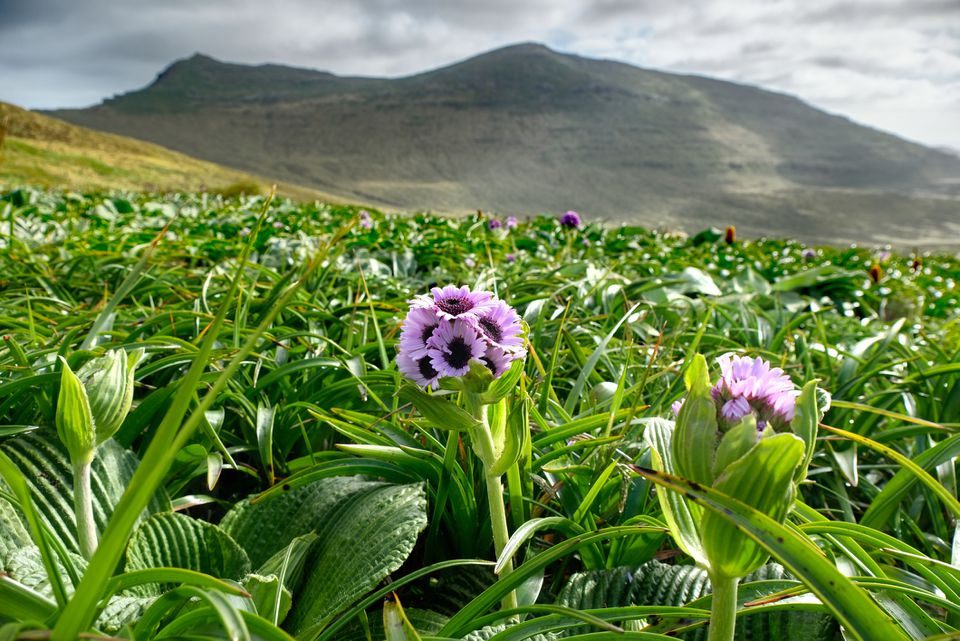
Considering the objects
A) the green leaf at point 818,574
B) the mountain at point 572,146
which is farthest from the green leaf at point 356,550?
the mountain at point 572,146

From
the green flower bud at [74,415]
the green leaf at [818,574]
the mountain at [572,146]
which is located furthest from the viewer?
the mountain at [572,146]

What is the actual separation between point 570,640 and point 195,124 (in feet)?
287

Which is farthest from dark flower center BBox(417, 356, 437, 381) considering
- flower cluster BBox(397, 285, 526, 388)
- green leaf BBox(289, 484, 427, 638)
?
green leaf BBox(289, 484, 427, 638)

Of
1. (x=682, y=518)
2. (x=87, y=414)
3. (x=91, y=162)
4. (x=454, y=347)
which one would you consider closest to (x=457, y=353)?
(x=454, y=347)

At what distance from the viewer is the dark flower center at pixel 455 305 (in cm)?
82

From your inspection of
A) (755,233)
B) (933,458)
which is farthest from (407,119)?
(933,458)

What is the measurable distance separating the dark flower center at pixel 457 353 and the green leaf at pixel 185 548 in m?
0.42

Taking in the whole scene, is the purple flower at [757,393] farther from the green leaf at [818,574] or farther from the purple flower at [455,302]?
the purple flower at [455,302]

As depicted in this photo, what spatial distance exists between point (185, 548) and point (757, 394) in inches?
30.6

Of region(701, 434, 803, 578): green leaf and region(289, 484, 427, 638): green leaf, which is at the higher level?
region(701, 434, 803, 578): green leaf

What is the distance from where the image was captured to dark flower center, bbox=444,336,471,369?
78cm

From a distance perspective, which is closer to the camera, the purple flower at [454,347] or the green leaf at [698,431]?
the green leaf at [698,431]

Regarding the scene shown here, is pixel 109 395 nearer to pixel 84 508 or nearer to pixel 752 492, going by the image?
pixel 84 508

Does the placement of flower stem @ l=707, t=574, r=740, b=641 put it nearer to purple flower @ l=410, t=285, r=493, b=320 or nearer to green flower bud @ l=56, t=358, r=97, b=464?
purple flower @ l=410, t=285, r=493, b=320
